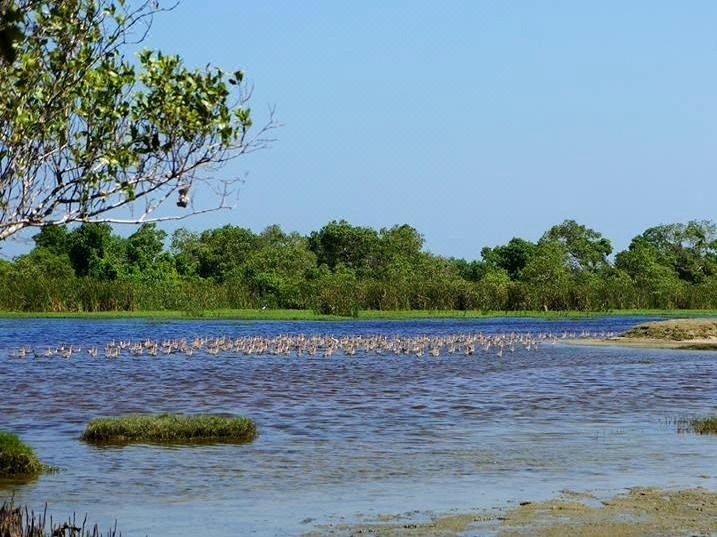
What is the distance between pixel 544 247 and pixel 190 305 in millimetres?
55719

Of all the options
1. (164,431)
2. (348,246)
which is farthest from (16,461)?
(348,246)

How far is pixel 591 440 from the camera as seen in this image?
2578 cm

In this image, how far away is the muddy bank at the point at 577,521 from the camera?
1523 centimetres

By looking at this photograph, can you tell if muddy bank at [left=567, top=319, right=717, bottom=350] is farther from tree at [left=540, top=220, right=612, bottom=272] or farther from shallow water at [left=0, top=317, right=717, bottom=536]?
tree at [left=540, top=220, right=612, bottom=272]

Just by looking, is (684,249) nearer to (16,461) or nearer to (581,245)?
(581,245)

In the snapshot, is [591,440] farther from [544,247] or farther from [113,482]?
[544,247]

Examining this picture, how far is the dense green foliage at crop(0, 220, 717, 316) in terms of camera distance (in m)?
101

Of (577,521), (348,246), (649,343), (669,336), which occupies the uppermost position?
(348,246)

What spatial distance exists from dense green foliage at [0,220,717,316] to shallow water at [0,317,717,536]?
45.6 metres

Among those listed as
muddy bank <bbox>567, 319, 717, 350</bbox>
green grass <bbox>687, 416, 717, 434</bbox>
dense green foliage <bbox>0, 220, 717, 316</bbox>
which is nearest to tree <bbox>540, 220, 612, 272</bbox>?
dense green foliage <bbox>0, 220, 717, 316</bbox>

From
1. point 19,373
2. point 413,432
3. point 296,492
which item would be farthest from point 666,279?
point 296,492

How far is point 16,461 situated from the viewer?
20.2 metres

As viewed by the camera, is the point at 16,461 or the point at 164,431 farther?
the point at 164,431

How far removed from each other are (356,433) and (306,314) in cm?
7102
